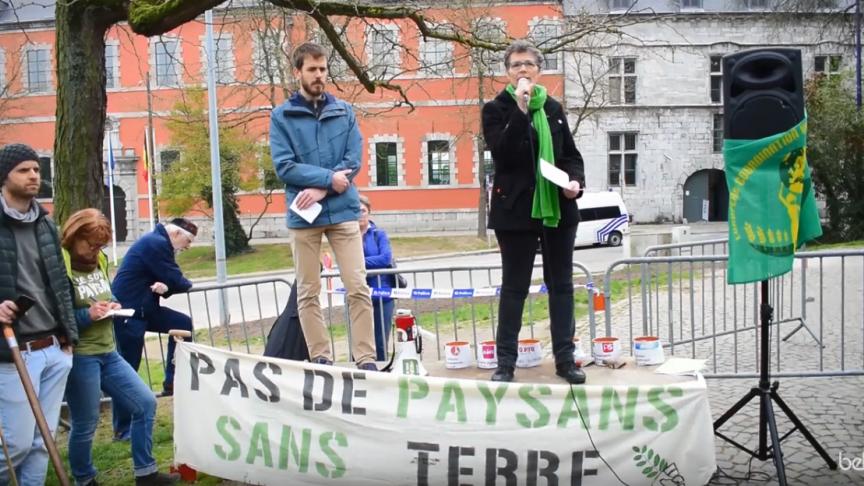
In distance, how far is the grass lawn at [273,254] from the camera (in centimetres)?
2981

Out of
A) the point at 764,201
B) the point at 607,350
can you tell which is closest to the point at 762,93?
the point at 764,201

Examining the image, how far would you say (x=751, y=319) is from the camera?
1034 cm

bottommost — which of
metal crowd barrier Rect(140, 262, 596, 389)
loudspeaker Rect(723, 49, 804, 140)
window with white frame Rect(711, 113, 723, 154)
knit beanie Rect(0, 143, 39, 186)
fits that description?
metal crowd barrier Rect(140, 262, 596, 389)

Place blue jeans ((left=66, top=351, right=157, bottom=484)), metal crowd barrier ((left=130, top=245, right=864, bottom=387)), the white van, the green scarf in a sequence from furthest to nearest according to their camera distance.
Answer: the white van
metal crowd barrier ((left=130, top=245, right=864, bottom=387))
blue jeans ((left=66, top=351, right=157, bottom=484))
the green scarf

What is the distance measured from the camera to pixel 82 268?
5000mm

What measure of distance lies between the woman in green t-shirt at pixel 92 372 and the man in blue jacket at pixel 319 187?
1.16 meters

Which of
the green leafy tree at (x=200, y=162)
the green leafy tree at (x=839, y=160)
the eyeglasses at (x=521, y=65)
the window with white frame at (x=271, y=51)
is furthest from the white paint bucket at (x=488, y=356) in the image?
the green leafy tree at (x=839, y=160)

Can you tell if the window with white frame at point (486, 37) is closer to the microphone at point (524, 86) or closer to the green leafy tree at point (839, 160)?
the microphone at point (524, 86)

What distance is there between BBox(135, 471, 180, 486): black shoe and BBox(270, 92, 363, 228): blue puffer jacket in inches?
69.2

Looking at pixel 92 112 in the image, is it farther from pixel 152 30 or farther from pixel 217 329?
pixel 217 329

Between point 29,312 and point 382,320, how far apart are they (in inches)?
140

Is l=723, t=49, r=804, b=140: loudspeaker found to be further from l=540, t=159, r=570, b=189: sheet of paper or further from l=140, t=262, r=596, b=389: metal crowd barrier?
l=140, t=262, r=596, b=389: metal crowd barrier

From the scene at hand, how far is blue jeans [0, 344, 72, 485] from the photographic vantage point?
13.7ft

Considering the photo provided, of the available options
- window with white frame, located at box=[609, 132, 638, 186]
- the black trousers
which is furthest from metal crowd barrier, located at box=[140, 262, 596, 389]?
window with white frame, located at box=[609, 132, 638, 186]
